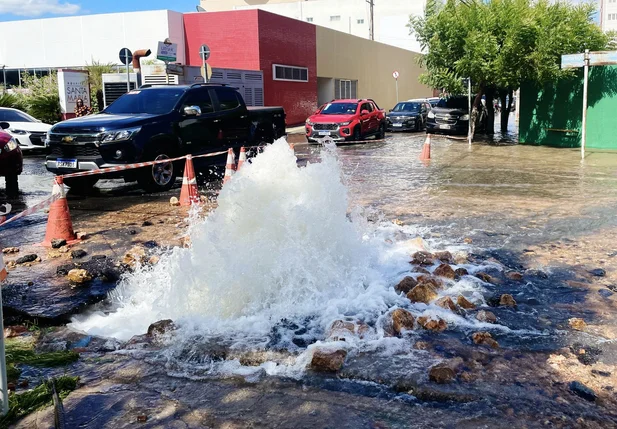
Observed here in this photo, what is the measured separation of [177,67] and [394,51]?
31.9 metres

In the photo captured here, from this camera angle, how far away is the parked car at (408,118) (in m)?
29.3

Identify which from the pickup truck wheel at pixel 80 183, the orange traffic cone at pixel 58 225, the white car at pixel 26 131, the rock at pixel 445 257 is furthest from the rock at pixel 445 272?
the white car at pixel 26 131

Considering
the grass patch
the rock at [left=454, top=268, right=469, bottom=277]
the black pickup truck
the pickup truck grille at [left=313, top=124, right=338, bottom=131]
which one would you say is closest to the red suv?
the pickup truck grille at [left=313, top=124, right=338, bottom=131]

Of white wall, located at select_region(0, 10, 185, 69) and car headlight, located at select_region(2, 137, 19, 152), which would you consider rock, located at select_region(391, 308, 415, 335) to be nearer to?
car headlight, located at select_region(2, 137, 19, 152)

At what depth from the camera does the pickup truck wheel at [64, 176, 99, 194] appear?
1156 centimetres

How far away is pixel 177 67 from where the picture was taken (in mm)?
21078

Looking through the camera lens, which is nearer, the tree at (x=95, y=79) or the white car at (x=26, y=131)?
the white car at (x=26, y=131)

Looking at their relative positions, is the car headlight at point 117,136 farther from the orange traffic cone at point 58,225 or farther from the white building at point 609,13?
the white building at point 609,13

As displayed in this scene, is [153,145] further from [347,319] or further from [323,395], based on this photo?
[323,395]

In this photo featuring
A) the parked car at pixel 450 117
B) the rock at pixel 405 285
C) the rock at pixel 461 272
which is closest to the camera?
the rock at pixel 405 285

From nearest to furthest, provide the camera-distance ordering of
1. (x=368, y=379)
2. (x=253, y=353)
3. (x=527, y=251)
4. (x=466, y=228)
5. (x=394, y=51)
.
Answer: (x=368, y=379) < (x=253, y=353) < (x=527, y=251) < (x=466, y=228) < (x=394, y=51)

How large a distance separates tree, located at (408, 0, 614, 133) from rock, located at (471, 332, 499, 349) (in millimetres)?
16143

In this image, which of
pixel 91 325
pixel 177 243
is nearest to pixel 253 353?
pixel 91 325

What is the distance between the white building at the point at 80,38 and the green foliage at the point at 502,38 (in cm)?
1334
